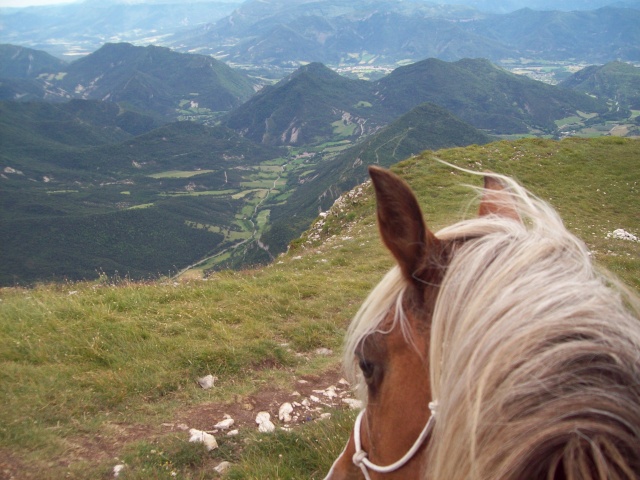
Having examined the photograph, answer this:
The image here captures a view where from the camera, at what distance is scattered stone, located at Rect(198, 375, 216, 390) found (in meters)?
5.26

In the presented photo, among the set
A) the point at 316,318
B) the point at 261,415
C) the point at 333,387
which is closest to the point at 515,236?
the point at 261,415

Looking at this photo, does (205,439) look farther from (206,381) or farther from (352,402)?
(352,402)

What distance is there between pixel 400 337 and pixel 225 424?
358 cm

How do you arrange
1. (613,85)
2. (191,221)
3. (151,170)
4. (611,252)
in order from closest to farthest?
1. (611,252)
2. (191,221)
3. (151,170)
4. (613,85)

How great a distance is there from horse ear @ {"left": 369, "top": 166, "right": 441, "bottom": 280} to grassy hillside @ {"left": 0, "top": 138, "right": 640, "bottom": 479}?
98 cm

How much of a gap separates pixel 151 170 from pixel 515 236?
201m

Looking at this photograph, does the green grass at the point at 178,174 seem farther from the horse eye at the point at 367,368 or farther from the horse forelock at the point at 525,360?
the horse forelock at the point at 525,360

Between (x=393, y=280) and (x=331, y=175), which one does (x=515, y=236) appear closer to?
(x=393, y=280)

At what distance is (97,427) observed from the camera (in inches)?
171

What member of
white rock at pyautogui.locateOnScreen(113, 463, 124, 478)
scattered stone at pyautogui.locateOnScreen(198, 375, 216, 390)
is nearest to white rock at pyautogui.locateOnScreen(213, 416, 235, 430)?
scattered stone at pyautogui.locateOnScreen(198, 375, 216, 390)

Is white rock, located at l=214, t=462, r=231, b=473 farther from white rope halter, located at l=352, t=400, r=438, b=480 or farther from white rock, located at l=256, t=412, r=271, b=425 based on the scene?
white rope halter, located at l=352, t=400, r=438, b=480

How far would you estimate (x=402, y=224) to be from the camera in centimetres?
143

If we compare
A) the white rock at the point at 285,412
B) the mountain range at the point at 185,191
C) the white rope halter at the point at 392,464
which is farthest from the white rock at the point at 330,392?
the mountain range at the point at 185,191

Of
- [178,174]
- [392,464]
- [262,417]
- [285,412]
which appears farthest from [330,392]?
[178,174]
